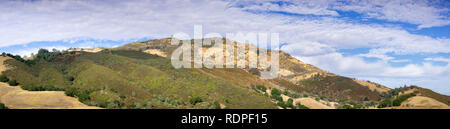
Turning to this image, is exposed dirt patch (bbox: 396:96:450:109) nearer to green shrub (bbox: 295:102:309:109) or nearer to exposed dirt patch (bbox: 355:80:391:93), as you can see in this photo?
green shrub (bbox: 295:102:309:109)

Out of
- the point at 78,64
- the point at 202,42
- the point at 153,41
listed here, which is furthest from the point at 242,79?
the point at 153,41

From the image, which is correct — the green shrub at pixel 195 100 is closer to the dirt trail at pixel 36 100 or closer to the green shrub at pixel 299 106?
the dirt trail at pixel 36 100

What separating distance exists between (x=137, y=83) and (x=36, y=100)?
15397mm

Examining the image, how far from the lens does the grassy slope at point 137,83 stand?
3709cm

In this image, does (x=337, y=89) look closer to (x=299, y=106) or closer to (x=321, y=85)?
(x=321, y=85)

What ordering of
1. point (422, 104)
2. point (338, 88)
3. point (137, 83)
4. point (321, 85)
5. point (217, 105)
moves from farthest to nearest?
1. point (321, 85)
2. point (338, 88)
3. point (137, 83)
4. point (422, 104)
5. point (217, 105)

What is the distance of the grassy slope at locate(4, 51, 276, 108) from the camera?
3709 centimetres

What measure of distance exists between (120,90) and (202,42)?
7437 centimetres

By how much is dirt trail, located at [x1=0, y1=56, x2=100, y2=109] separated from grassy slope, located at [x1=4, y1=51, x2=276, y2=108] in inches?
Result: 92.5

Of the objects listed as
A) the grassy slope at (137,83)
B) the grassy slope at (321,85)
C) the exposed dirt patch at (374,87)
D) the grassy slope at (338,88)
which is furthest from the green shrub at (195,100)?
the exposed dirt patch at (374,87)

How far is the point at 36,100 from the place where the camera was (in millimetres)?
29812

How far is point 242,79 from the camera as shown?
192ft

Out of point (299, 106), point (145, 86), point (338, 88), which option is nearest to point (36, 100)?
point (145, 86)
